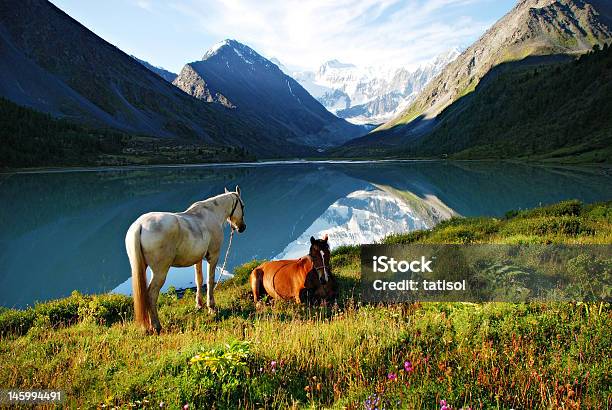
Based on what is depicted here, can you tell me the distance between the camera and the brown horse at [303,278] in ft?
34.7

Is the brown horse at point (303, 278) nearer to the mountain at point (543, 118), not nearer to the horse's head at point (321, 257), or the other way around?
the horse's head at point (321, 257)

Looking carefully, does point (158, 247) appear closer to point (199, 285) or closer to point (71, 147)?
point (199, 285)

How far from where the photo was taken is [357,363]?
5.76 metres

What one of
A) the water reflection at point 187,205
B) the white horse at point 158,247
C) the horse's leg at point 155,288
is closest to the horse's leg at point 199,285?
the white horse at point 158,247

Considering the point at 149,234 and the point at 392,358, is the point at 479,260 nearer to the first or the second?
the point at 392,358

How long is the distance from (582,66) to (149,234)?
182m

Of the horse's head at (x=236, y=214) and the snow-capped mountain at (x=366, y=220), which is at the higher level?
the horse's head at (x=236, y=214)

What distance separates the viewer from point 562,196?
44.2 metres

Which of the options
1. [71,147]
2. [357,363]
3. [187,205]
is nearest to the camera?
[357,363]

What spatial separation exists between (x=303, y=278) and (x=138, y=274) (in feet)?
15.1

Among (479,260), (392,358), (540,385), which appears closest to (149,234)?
(392,358)

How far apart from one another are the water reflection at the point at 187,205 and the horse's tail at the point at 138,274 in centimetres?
1284

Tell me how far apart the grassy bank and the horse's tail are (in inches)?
16.6

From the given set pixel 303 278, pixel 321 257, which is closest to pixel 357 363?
pixel 321 257
